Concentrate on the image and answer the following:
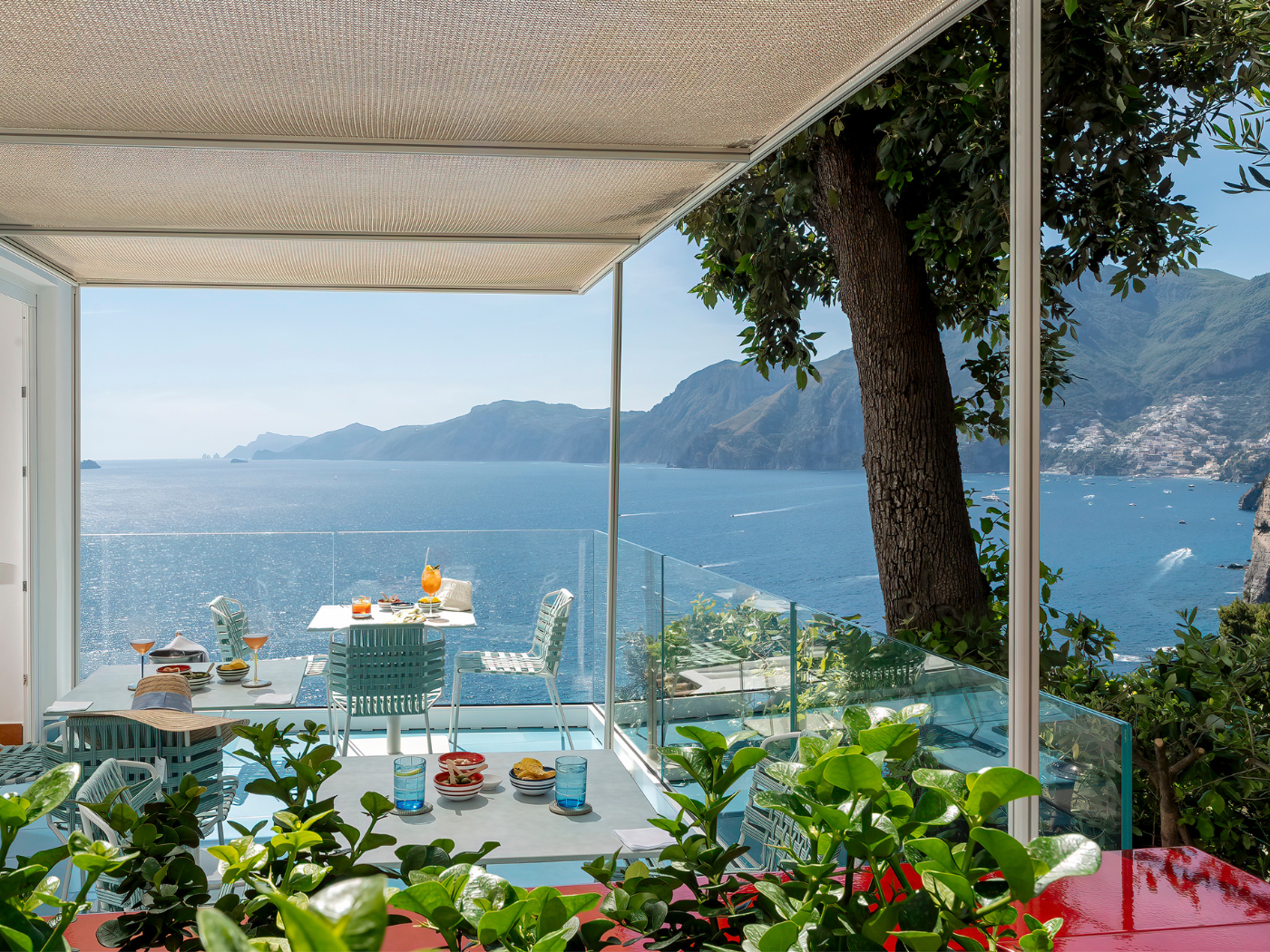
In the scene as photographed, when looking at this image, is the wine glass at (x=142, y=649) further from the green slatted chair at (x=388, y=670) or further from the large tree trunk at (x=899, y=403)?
the large tree trunk at (x=899, y=403)

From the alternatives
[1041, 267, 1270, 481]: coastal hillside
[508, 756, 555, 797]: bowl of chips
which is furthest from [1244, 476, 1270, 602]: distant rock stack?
[1041, 267, 1270, 481]: coastal hillside

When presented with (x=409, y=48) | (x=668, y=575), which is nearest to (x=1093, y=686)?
(x=668, y=575)

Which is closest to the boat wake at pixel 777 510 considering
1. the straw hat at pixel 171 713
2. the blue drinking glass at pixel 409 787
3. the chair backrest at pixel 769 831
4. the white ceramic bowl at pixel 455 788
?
the straw hat at pixel 171 713

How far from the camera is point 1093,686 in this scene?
2949 millimetres

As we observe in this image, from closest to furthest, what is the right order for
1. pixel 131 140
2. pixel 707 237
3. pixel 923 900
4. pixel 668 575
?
pixel 923 900
pixel 131 140
pixel 668 575
pixel 707 237

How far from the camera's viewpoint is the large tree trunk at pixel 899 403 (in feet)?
11.7

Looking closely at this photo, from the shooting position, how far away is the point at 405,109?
1929mm

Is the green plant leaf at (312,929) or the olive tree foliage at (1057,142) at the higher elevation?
the olive tree foliage at (1057,142)

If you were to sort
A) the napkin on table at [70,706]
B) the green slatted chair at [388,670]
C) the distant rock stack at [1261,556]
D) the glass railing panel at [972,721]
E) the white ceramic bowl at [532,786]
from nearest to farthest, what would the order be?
the glass railing panel at [972,721] → the white ceramic bowl at [532,786] → the napkin on table at [70,706] → the green slatted chair at [388,670] → the distant rock stack at [1261,556]

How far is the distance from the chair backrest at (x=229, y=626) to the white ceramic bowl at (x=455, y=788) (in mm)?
2995

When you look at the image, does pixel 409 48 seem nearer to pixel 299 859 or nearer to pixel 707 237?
pixel 299 859

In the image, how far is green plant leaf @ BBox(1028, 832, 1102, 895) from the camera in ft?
1.47

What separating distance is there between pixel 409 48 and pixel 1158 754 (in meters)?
2.33

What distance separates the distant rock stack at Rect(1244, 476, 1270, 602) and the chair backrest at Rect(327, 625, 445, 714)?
4.54 metres
